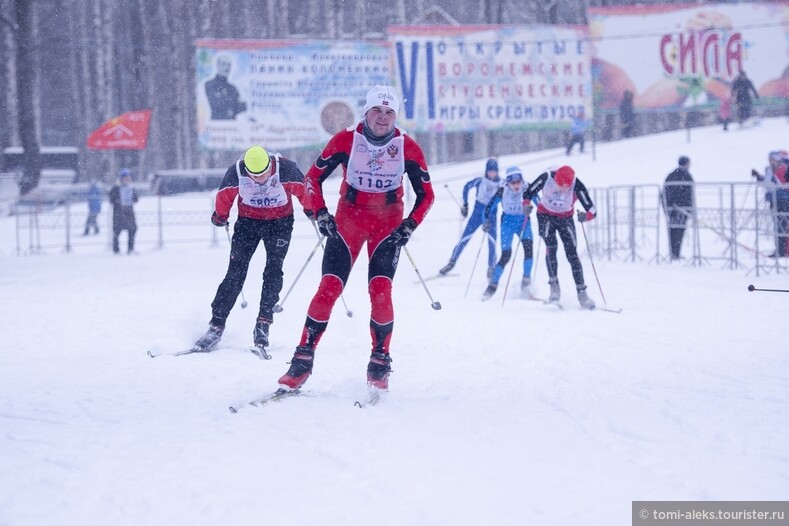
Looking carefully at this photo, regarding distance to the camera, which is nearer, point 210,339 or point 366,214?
point 366,214

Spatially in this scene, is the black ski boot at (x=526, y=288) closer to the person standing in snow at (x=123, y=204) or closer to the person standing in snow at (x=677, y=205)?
the person standing in snow at (x=677, y=205)

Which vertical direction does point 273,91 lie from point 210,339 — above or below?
above

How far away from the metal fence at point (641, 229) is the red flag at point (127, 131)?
1.91 m

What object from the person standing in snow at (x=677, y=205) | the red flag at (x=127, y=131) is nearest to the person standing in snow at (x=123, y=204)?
the red flag at (x=127, y=131)

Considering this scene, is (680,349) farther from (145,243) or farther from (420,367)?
(145,243)

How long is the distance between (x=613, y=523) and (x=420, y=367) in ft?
10.6

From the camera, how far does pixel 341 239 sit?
205 inches

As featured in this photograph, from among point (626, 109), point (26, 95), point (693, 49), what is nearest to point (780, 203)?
point (626, 109)

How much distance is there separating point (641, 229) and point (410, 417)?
47.8 feet

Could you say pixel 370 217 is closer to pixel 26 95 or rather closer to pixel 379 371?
pixel 379 371

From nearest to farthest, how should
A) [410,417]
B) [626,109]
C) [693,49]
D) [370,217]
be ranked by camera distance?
[410,417], [370,217], [626,109], [693,49]

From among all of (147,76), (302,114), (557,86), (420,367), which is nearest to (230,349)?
(420,367)

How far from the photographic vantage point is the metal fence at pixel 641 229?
44.2 ft

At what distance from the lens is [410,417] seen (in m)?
4.50
